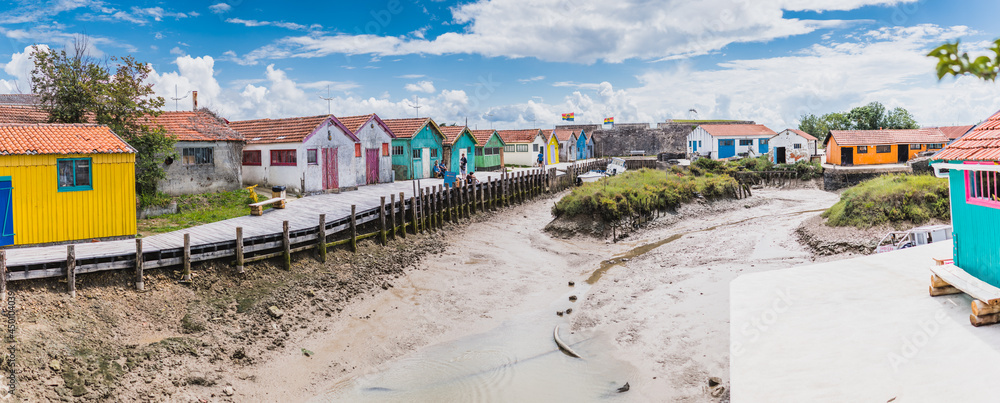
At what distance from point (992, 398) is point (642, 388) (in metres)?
5.10

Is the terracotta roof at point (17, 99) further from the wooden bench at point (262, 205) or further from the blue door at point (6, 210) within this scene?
the blue door at point (6, 210)

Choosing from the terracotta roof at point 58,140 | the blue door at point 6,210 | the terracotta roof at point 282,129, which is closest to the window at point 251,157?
the terracotta roof at point 282,129

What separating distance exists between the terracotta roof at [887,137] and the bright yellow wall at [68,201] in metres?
43.5

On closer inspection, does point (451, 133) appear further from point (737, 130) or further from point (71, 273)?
point (737, 130)

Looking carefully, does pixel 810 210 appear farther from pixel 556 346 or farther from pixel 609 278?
pixel 556 346

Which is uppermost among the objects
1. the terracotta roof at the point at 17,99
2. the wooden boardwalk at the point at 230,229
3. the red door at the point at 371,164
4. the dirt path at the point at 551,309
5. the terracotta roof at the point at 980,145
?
the terracotta roof at the point at 17,99

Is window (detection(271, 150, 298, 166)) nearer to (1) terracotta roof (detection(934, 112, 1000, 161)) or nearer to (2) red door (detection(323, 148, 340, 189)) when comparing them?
(2) red door (detection(323, 148, 340, 189))

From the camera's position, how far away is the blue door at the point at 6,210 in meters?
14.3

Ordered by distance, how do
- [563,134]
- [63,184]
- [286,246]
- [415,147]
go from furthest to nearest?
1. [563,134]
2. [415,147]
3. [286,246]
4. [63,184]

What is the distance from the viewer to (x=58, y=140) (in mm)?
15430

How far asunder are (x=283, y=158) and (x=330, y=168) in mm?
2107

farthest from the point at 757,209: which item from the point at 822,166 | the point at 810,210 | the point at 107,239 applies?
the point at 107,239

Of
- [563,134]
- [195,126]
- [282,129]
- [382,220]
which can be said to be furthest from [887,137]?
[195,126]

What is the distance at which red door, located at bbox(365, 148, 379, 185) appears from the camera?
31312 mm
